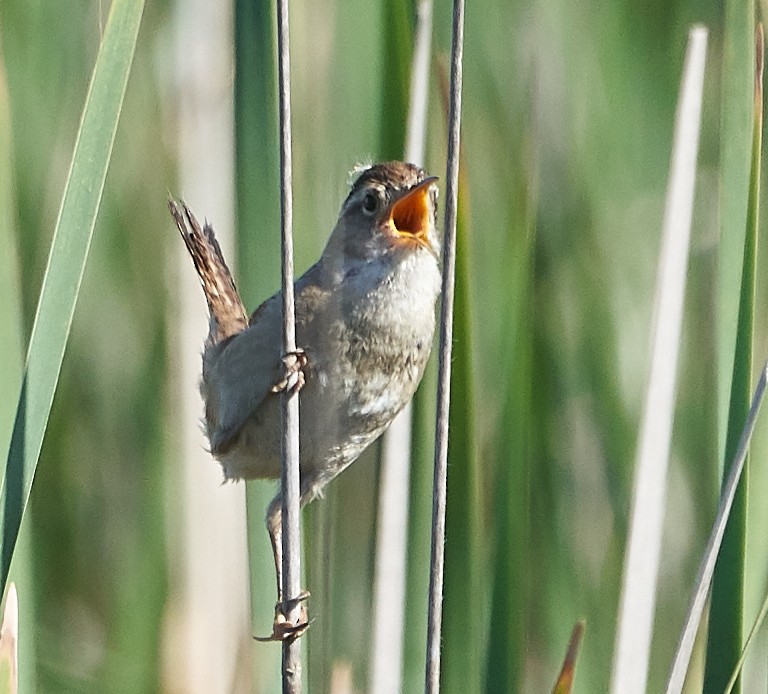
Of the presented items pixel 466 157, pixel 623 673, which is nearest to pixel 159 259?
pixel 466 157

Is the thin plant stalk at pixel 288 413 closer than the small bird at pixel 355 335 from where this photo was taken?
Yes

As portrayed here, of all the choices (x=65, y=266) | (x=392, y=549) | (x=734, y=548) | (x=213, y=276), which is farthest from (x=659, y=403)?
(x=65, y=266)

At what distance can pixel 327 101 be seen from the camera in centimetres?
151

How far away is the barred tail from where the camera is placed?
4.64ft

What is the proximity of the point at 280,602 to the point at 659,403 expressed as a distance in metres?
0.57

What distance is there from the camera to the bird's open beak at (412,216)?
1227 mm

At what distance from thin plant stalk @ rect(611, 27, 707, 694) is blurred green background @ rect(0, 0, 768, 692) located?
8cm

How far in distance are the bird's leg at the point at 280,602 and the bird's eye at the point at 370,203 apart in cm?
36

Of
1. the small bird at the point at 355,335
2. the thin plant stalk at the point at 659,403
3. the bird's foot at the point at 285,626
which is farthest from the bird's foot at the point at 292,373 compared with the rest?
the thin plant stalk at the point at 659,403

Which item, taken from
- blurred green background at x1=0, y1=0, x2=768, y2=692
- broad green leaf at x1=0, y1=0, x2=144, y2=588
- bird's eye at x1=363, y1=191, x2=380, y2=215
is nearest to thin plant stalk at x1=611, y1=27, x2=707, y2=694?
blurred green background at x1=0, y1=0, x2=768, y2=692

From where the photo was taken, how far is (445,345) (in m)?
1.04

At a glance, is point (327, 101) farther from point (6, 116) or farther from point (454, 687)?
point (454, 687)

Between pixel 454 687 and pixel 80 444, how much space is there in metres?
0.66

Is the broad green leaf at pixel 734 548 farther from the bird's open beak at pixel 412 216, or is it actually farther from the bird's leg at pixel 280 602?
the bird's leg at pixel 280 602
